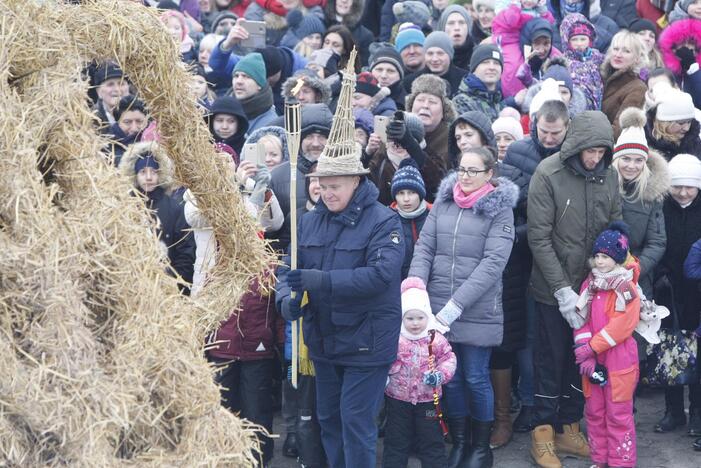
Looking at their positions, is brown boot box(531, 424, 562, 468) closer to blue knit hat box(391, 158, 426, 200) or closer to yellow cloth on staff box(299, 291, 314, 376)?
yellow cloth on staff box(299, 291, 314, 376)

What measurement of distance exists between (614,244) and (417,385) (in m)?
1.68

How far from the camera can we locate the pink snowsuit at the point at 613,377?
309 inches

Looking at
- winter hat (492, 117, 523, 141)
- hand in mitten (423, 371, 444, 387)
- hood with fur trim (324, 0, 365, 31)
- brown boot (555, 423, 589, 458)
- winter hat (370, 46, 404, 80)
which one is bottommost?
brown boot (555, 423, 589, 458)

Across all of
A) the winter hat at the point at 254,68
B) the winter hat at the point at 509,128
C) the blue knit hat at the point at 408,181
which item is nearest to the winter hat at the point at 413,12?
the winter hat at the point at 254,68

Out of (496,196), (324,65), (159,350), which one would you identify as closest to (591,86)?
(324,65)

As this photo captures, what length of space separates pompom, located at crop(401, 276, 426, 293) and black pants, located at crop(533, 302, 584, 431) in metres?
0.97

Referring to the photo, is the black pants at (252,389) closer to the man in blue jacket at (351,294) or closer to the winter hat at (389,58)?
the man in blue jacket at (351,294)

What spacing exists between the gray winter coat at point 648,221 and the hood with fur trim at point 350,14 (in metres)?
6.31

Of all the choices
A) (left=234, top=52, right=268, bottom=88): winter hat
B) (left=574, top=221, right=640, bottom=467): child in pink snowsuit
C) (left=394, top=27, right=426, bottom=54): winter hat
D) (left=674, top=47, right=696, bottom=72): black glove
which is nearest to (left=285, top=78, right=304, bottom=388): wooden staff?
(left=574, top=221, right=640, bottom=467): child in pink snowsuit

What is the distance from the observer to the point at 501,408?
849cm

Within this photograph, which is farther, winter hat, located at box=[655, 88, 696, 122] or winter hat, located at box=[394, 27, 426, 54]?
winter hat, located at box=[394, 27, 426, 54]

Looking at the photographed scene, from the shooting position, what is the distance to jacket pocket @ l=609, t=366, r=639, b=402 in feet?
25.8

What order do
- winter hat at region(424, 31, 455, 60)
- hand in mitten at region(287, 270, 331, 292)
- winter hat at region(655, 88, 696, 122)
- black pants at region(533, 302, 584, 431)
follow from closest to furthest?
1. hand in mitten at region(287, 270, 331, 292)
2. black pants at region(533, 302, 584, 431)
3. winter hat at region(655, 88, 696, 122)
4. winter hat at region(424, 31, 455, 60)

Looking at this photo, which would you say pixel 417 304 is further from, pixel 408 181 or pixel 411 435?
pixel 408 181
